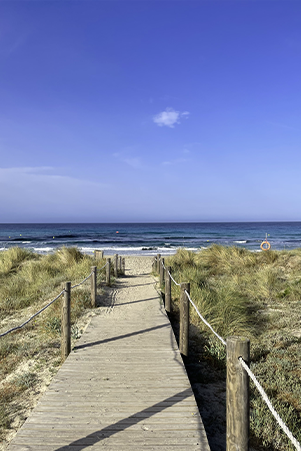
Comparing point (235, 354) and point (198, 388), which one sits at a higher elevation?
point (235, 354)

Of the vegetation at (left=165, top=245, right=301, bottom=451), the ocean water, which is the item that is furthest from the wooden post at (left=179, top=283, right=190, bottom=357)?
the ocean water

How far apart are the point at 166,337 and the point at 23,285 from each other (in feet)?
24.0

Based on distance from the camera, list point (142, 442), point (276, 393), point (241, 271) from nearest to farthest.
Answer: point (142, 442) < point (276, 393) < point (241, 271)

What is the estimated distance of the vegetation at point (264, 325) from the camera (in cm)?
391

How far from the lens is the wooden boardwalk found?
9.99 ft

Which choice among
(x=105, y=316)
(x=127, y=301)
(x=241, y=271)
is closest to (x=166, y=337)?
(x=105, y=316)

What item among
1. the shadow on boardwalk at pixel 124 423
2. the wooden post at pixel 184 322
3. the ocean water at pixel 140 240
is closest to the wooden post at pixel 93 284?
the wooden post at pixel 184 322

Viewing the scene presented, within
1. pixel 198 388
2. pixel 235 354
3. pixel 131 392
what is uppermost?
pixel 235 354

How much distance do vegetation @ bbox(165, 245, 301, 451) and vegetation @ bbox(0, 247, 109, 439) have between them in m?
2.81

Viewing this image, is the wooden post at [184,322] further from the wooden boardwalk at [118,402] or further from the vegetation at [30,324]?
the vegetation at [30,324]

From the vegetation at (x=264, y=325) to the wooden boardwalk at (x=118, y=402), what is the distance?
89cm

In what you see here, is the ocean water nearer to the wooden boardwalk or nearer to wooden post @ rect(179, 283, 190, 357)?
wooden post @ rect(179, 283, 190, 357)

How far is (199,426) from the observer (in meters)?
3.27

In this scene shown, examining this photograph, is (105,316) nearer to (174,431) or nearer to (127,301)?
(127,301)
